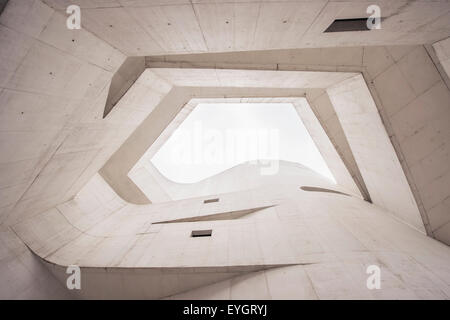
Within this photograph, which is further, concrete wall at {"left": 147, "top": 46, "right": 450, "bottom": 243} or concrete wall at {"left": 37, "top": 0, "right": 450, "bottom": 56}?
concrete wall at {"left": 147, "top": 46, "right": 450, "bottom": 243}

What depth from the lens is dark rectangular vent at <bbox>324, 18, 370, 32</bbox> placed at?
165 inches

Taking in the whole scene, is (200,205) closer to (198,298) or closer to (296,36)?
(198,298)

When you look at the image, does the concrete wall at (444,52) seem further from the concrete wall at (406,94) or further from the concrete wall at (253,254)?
the concrete wall at (253,254)

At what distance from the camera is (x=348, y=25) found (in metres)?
4.27

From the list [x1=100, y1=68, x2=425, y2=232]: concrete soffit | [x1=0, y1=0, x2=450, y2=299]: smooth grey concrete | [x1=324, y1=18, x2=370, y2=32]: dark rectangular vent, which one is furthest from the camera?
[x1=100, y1=68, x2=425, y2=232]: concrete soffit

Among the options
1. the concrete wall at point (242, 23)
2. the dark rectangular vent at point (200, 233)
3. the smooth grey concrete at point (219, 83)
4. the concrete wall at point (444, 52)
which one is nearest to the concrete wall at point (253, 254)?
the smooth grey concrete at point (219, 83)

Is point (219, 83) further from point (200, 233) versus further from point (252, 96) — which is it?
point (200, 233)

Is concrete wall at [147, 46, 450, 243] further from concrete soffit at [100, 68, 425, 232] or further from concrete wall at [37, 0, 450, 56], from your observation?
concrete wall at [37, 0, 450, 56]

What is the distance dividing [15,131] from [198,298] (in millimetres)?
5530

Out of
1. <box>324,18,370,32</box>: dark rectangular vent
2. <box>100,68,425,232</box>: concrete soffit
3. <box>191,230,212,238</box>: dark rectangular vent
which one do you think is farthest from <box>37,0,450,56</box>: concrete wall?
<box>191,230,212,238</box>: dark rectangular vent

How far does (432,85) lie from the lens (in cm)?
563

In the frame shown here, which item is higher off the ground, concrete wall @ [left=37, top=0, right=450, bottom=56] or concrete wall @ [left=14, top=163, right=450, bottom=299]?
concrete wall @ [left=37, top=0, right=450, bottom=56]

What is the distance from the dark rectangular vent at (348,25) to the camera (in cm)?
420
